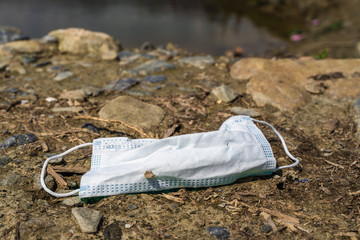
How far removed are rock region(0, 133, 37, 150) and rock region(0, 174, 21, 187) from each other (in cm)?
54

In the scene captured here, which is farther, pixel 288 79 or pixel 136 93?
pixel 288 79

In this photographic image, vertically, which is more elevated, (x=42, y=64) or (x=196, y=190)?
(x=196, y=190)

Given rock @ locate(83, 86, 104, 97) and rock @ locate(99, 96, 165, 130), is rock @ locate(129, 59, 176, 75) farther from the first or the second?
rock @ locate(99, 96, 165, 130)

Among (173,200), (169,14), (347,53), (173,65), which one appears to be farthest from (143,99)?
(169,14)

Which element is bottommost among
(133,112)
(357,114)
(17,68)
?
(17,68)

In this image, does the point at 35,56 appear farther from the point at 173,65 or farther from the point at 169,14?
the point at 169,14

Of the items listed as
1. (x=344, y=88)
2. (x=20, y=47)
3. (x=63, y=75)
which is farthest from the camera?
(x=20, y=47)

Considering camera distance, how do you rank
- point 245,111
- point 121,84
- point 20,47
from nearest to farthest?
point 245,111 → point 121,84 → point 20,47

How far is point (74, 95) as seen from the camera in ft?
14.7

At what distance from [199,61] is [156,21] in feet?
20.2

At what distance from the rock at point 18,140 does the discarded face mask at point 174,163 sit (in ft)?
2.04

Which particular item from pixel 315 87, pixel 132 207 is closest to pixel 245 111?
pixel 315 87

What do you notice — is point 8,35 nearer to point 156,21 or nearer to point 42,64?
point 42,64

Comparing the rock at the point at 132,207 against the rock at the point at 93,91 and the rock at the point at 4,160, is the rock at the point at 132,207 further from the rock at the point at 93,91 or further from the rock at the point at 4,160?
the rock at the point at 93,91
